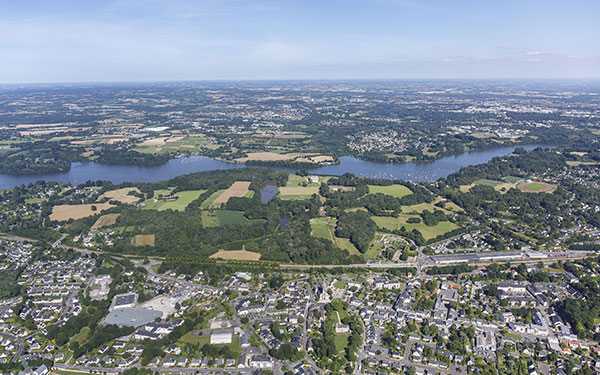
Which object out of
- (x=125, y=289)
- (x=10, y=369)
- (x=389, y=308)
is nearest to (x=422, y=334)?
(x=389, y=308)

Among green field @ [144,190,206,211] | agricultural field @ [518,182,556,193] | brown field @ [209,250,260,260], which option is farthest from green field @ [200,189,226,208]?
agricultural field @ [518,182,556,193]

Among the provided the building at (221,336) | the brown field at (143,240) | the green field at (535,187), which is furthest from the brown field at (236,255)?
the green field at (535,187)

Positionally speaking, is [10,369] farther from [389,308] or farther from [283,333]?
[389,308]

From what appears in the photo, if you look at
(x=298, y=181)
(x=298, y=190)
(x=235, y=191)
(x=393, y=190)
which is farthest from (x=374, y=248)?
(x=298, y=181)

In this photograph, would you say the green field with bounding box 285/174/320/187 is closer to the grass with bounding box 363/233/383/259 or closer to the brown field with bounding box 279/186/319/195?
the brown field with bounding box 279/186/319/195

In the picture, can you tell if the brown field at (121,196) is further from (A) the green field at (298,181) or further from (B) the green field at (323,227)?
(B) the green field at (323,227)

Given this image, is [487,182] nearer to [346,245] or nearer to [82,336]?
[346,245]
